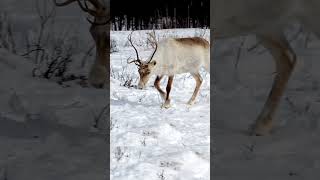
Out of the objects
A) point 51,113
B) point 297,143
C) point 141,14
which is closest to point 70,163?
point 51,113

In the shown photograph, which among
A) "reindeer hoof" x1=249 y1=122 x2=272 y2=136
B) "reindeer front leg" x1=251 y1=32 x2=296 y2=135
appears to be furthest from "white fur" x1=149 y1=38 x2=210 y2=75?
"reindeer hoof" x1=249 y1=122 x2=272 y2=136

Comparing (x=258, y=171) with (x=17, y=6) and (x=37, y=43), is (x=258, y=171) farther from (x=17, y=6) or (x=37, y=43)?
(x=17, y=6)

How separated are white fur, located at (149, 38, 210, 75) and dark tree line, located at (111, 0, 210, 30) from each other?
4.26 m

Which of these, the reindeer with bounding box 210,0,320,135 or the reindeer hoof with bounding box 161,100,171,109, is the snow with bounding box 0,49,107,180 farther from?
the reindeer with bounding box 210,0,320,135

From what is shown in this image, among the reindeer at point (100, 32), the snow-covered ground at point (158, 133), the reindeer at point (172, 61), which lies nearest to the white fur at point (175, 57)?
the reindeer at point (172, 61)

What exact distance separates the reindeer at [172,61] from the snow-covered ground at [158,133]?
172 mm

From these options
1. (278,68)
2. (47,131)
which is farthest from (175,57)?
(47,131)

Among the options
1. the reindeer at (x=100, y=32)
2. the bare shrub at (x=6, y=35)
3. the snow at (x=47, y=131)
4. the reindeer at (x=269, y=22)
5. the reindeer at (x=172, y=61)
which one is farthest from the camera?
the bare shrub at (x=6, y=35)

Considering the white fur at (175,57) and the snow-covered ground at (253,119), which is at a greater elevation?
the white fur at (175,57)

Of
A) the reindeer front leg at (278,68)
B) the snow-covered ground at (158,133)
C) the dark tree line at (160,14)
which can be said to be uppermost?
the dark tree line at (160,14)

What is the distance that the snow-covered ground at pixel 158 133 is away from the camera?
116 inches

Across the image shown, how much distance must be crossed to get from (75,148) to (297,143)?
4.28 ft

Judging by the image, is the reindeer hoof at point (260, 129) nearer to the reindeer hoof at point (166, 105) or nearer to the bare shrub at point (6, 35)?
the reindeer hoof at point (166, 105)

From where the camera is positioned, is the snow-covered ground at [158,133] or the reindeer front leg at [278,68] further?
the reindeer front leg at [278,68]
